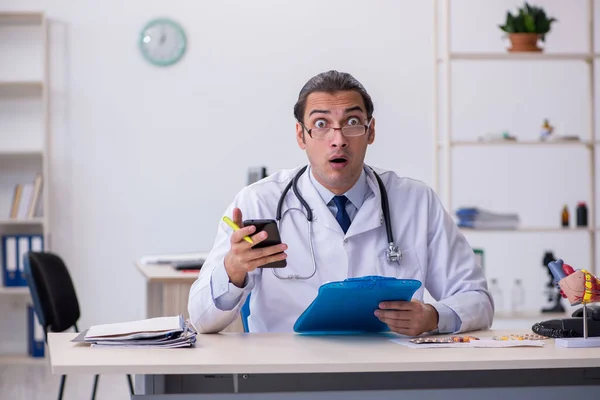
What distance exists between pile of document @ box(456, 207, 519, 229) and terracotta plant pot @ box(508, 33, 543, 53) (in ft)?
3.03

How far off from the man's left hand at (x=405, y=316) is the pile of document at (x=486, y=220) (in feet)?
8.95

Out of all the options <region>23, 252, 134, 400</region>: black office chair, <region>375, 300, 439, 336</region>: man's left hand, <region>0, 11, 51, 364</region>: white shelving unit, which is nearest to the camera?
<region>375, 300, 439, 336</region>: man's left hand

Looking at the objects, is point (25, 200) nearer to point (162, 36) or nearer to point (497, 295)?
point (162, 36)

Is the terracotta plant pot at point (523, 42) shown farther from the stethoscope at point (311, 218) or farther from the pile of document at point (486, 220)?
the stethoscope at point (311, 218)

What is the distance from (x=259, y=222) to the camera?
1.82 metres

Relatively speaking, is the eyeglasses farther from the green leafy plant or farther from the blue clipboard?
the green leafy plant

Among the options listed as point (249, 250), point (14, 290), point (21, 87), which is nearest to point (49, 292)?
point (249, 250)

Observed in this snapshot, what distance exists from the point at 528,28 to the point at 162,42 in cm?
226

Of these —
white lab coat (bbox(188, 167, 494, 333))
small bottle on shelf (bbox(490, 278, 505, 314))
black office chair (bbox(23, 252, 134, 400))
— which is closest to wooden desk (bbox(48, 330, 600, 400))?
white lab coat (bbox(188, 167, 494, 333))

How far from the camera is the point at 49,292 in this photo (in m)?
2.92

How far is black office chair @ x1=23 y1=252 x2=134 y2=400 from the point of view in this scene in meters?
2.88

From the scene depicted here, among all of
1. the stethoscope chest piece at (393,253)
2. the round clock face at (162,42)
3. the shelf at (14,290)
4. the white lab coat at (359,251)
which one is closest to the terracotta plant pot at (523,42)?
the round clock face at (162,42)

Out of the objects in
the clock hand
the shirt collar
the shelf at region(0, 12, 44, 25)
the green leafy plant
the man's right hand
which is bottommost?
the man's right hand

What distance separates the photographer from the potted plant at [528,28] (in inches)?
181
